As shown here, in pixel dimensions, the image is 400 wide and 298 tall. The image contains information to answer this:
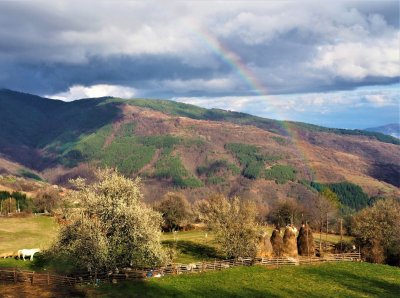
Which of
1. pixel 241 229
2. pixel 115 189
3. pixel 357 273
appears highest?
pixel 115 189

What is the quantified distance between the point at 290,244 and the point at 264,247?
4.87 m

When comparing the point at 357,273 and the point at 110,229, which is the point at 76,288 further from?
the point at 357,273

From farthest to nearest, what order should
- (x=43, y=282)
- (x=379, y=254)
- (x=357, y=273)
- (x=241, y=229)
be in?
(x=379, y=254), (x=241, y=229), (x=357, y=273), (x=43, y=282)

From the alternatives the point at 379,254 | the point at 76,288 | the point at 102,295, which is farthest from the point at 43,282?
the point at 379,254

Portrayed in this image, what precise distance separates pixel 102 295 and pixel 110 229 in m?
9.34

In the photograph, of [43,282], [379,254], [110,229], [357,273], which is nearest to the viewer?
[43,282]

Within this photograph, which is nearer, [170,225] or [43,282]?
[43,282]

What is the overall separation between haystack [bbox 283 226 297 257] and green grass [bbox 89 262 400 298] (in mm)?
4503

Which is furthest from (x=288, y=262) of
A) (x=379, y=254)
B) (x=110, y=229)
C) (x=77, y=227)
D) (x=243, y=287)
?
(x=77, y=227)

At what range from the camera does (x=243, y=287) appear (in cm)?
5512

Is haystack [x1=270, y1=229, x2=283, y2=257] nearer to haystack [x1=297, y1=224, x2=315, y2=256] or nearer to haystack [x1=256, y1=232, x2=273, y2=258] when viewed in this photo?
haystack [x1=256, y1=232, x2=273, y2=258]

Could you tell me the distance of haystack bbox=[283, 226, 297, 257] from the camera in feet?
235

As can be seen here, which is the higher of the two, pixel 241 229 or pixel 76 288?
pixel 241 229

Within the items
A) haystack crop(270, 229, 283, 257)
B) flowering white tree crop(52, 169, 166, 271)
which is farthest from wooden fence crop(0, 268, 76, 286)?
haystack crop(270, 229, 283, 257)
